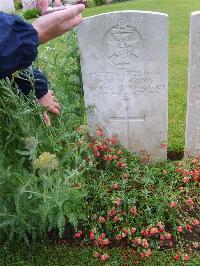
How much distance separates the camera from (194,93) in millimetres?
3846

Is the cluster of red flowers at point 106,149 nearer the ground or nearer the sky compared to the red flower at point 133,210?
nearer the sky

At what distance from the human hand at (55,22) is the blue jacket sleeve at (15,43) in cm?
8

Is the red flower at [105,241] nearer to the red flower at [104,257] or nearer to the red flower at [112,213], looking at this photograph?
the red flower at [104,257]

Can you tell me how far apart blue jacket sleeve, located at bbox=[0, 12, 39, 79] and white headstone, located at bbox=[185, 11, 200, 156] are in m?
2.00

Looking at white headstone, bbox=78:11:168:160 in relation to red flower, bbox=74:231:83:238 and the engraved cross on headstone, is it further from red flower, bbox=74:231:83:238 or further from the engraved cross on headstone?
red flower, bbox=74:231:83:238

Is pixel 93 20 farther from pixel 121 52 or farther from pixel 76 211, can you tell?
pixel 76 211

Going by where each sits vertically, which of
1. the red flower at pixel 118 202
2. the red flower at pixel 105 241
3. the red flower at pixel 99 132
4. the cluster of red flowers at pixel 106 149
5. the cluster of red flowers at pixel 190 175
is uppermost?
the red flower at pixel 99 132

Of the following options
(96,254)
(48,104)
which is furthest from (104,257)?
(48,104)

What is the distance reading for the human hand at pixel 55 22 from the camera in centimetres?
195

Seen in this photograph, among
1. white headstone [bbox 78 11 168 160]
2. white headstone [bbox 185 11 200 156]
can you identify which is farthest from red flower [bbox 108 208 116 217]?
white headstone [bbox 185 11 200 156]

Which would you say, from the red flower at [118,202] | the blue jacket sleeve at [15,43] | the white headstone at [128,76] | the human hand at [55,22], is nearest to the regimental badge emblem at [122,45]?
the white headstone at [128,76]

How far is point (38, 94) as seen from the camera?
9.78 ft

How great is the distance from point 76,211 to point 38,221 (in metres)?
0.29

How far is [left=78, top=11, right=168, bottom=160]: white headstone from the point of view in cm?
367
